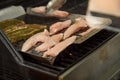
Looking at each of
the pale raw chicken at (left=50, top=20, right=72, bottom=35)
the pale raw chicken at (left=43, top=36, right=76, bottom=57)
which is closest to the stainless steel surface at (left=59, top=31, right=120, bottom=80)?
the pale raw chicken at (left=43, top=36, right=76, bottom=57)

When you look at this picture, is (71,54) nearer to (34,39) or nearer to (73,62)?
(73,62)

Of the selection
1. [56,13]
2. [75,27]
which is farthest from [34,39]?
[56,13]

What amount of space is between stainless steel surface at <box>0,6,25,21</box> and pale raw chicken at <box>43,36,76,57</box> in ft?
1.55

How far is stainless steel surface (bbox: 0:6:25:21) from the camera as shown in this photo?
1.45 meters

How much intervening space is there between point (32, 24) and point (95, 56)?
1.70 feet

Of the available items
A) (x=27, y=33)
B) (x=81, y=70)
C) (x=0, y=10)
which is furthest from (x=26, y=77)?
(x=0, y=10)

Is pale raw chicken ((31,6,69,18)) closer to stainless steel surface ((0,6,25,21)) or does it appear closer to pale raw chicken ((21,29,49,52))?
stainless steel surface ((0,6,25,21))

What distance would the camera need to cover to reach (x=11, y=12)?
1.51m

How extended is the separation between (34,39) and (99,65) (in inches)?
14.1

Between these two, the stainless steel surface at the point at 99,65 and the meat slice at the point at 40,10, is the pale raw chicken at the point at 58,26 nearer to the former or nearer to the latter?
the meat slice at the point at 40,10

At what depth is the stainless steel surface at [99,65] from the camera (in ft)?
3.18

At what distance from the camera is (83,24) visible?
52.2 inches

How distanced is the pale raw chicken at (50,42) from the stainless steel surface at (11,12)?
372mm

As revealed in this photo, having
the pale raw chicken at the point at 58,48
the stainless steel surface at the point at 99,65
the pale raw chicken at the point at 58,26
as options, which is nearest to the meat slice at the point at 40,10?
the pale raw chicken at the point at 58,26
